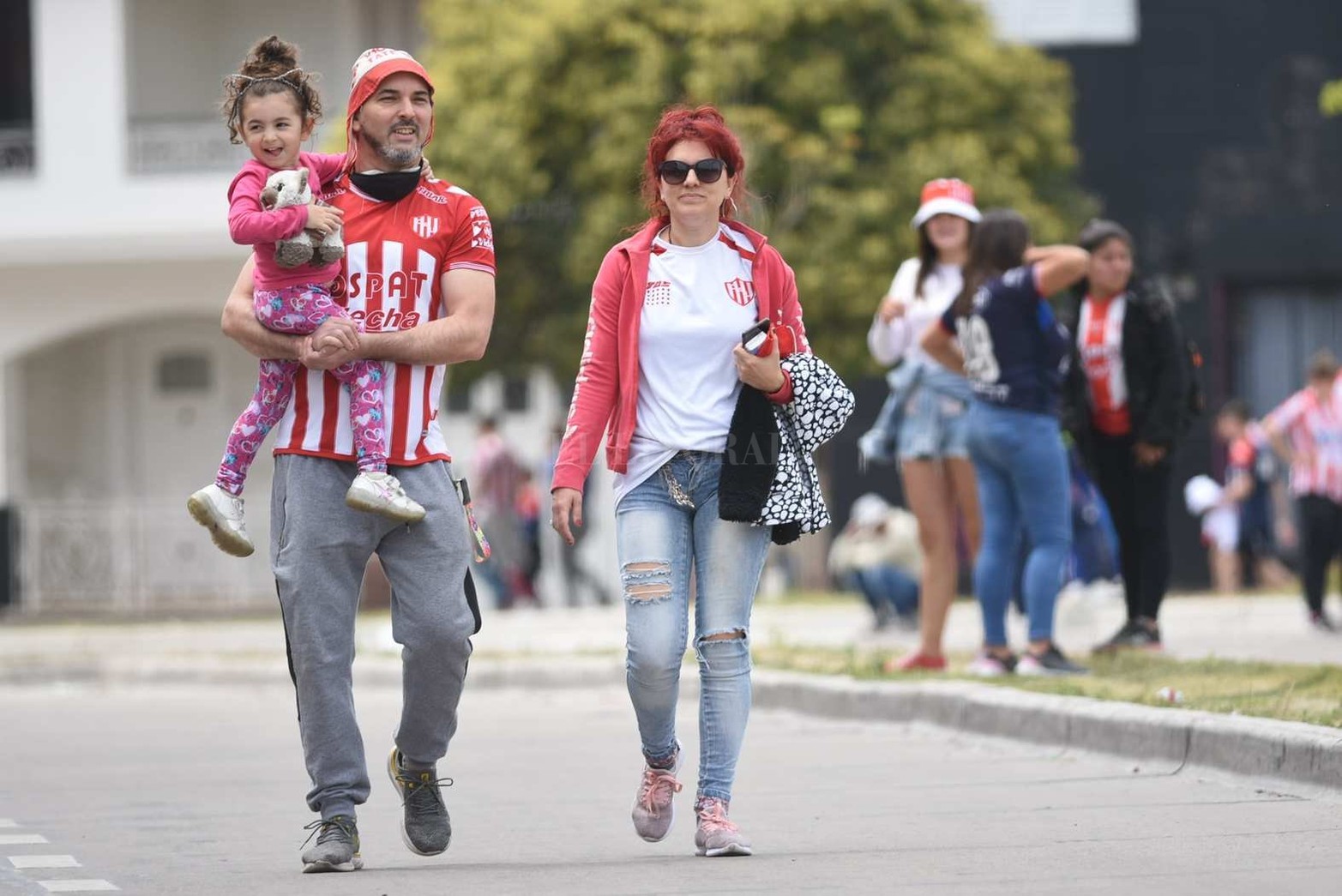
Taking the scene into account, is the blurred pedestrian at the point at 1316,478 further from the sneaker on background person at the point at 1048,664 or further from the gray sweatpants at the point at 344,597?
the gray sweatpants at the point at 344,597

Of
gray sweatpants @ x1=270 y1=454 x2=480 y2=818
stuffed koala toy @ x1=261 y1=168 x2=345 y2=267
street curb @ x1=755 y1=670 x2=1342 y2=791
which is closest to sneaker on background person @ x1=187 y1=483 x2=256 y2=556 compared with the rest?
gray sweatpants @ x1=270 y1=454 x2=480 y2=818

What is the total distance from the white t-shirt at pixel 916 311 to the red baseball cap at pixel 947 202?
0.26 meters

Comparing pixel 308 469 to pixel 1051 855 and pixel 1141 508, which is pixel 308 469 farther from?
pixel 1141 508

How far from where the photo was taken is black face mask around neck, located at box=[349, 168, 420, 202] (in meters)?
6.19

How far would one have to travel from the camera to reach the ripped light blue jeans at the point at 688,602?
6.29m

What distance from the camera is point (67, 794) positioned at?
28.1ft

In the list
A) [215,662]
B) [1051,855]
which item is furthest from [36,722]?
[1051,855]

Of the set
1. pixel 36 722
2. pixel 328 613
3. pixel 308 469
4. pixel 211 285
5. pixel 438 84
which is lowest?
pixel 36 722

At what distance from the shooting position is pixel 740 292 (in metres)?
6.45

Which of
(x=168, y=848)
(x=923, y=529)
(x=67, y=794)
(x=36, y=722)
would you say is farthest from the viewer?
(x=36, y=722)

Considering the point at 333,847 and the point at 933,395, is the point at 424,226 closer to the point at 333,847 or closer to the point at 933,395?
the point at 333,847

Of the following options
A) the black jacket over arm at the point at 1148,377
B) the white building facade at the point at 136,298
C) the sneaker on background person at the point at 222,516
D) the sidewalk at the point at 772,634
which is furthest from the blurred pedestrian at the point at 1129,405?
the white building facade at the point at 136,298

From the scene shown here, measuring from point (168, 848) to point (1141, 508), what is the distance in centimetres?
540

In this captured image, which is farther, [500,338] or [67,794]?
[500,338]
